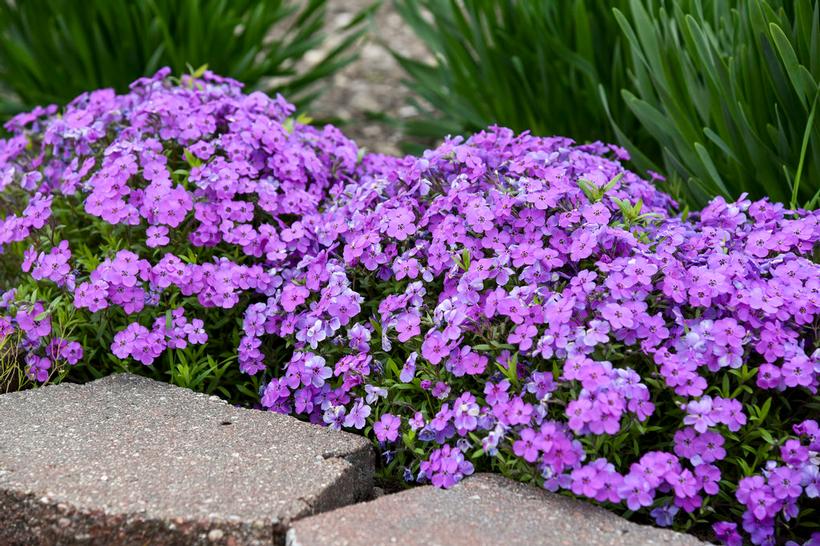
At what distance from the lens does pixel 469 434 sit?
198cm

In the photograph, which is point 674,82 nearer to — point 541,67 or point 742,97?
point 742,97

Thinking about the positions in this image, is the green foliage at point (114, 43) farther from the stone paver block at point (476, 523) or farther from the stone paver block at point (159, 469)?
the stone paver block at point (476, 523)

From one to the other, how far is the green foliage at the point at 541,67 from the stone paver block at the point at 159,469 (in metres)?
1.91

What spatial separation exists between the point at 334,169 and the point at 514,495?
131cm

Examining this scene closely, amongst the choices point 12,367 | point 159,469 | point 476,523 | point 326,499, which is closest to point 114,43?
point 12,367

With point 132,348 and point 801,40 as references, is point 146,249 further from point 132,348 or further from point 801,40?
point 801,40

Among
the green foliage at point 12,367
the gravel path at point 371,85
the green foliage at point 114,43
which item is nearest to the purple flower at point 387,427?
the green foliage at point 12,367

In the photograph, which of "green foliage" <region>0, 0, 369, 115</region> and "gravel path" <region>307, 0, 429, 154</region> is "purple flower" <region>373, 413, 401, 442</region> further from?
"gravel path" <region>307, 0, 429, 154</region>

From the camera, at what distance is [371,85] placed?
5.73 m

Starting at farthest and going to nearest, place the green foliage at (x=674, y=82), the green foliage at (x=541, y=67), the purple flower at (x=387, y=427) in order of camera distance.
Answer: the green foliage at (x=541, y=67) < the green foliage at (x=674, y=82) < the purple flower at (x=387, y=427)

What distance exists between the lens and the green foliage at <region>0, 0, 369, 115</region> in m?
4.09

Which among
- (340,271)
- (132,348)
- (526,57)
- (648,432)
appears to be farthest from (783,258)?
(526,57)

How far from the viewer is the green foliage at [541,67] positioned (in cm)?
351

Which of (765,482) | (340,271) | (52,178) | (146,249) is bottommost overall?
(765,482)
